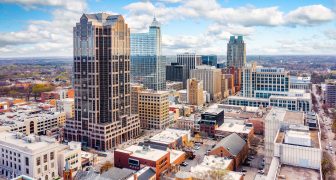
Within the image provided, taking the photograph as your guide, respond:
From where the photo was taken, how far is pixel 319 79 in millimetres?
179875

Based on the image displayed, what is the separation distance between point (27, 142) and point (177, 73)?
115 meters

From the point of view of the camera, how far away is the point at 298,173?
35688 mm

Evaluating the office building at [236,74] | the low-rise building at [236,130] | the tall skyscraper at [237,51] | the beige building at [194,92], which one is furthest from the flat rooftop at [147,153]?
the tall skyscraper at [237,51]

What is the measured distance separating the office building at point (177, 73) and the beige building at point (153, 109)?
72111mm

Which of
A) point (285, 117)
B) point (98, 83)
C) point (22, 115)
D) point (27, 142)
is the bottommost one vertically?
point (22, 115)

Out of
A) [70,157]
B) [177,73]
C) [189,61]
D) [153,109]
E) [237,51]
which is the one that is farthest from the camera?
[237,51]

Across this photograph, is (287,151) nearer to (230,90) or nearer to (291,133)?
(291,133)

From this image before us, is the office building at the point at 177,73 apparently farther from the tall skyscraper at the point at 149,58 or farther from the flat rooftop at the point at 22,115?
the flat rooftop at the point at 22,115

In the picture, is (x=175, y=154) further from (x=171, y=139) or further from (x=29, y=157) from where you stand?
(x=29, y=157)

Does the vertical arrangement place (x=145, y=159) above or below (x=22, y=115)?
below

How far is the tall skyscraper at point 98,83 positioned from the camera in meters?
65.6

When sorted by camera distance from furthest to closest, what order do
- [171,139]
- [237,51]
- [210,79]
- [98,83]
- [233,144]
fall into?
[237,51], [210,79], [98,83], [171,139], [233,144]

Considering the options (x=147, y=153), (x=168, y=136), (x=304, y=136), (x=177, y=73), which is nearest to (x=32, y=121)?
(x=168, y=136)

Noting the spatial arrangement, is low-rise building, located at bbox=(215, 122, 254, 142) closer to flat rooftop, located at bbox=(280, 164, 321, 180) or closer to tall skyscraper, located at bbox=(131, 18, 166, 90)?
flat rooftop, located at bbox=(280, 164, 321, 180)
